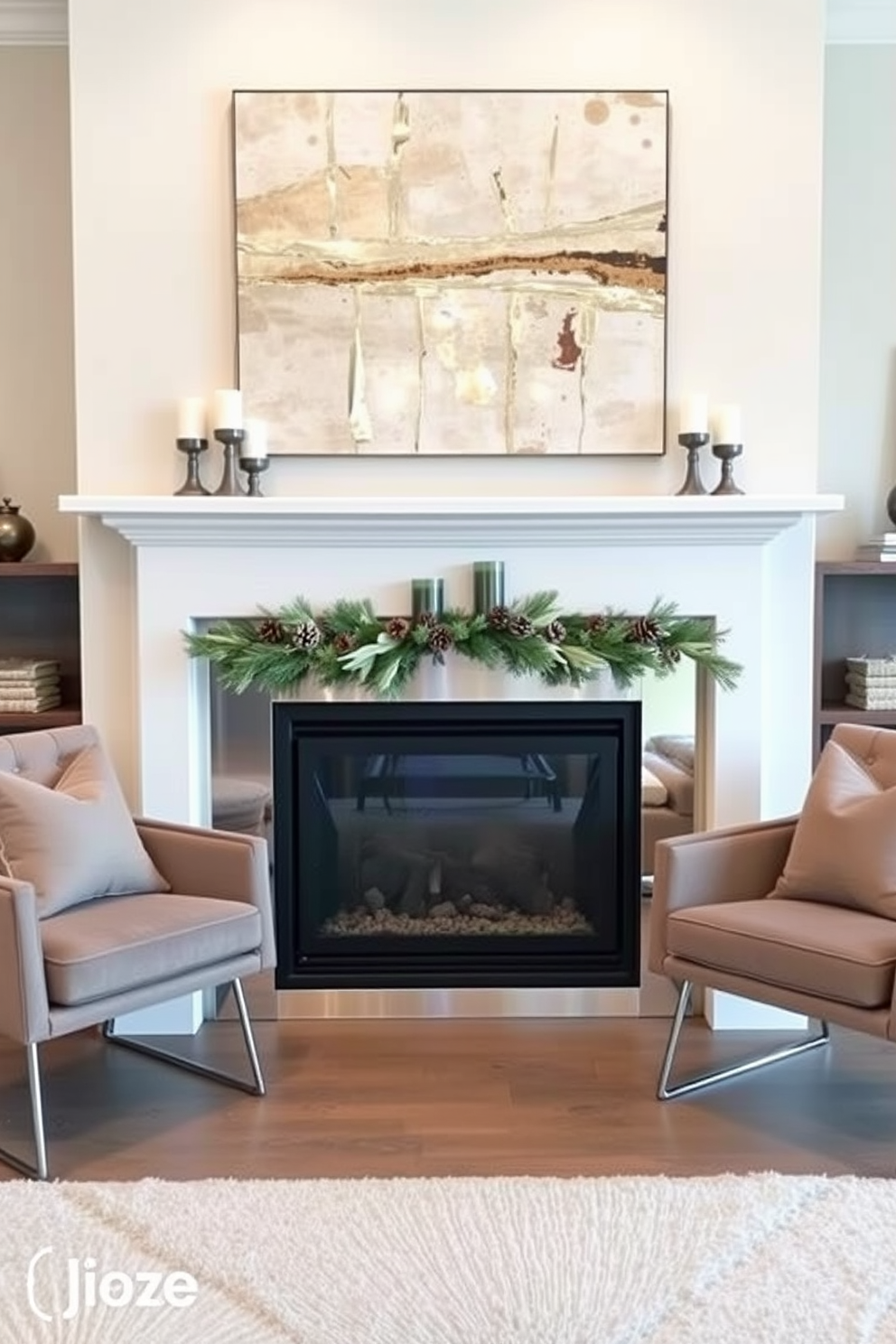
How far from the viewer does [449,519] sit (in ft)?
10.6

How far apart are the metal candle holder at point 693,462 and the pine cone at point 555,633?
54 cm

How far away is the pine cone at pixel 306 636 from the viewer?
3191mm

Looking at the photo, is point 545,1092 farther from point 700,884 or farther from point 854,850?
point 854,850

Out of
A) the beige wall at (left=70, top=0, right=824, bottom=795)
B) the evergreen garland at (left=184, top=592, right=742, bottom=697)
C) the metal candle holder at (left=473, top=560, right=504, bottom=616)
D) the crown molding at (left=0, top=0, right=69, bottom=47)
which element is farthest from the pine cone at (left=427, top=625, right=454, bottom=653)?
the crown molding at (left=0, top=0, right=69, bottom=47)

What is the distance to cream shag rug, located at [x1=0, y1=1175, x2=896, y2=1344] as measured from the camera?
200 centimetres

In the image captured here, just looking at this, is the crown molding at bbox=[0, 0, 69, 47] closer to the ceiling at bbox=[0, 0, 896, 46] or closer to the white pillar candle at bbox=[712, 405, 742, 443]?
the ceiling at bbox=[0, 0, 896, 46]

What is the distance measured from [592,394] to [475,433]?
1.15ft

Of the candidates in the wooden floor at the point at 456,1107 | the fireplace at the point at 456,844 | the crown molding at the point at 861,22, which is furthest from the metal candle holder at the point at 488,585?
the crown molding at the point at 861,22

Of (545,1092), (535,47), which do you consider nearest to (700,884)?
(545,1092)

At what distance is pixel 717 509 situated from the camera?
3.18 metres

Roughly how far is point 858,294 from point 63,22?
103 inches

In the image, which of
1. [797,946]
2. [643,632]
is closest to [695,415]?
[643,632]

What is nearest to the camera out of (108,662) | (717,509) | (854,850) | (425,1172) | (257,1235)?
(257,1235)

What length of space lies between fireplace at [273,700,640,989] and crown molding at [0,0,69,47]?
2.22 m
